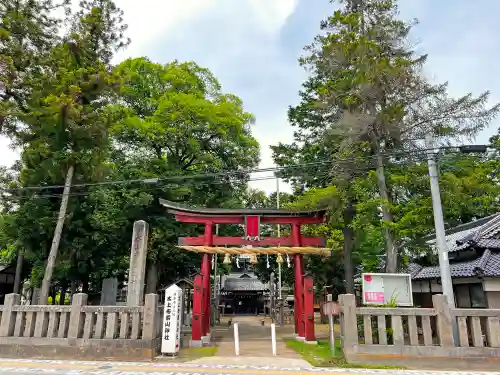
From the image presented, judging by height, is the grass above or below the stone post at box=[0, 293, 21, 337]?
below

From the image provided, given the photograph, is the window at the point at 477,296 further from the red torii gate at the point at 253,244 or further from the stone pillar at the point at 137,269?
the stone pillar at the point at 137,269

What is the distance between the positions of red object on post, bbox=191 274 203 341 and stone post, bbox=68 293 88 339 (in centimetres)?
460

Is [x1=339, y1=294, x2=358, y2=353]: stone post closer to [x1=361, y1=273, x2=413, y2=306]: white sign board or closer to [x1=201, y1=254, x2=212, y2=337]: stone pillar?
[x1=361, y1=273, x2=413, y2=306]: white sign board

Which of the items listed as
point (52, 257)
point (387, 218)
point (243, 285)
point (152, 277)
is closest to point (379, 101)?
point (387, 218)

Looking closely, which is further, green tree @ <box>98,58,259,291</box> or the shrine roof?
green tree @ <box>98,58,259,291</box>

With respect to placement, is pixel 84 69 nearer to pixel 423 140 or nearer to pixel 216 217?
pixel 216 217

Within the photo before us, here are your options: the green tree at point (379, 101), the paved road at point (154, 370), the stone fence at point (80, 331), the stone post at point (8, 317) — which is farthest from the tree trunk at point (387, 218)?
the stone post at point (8, 317)

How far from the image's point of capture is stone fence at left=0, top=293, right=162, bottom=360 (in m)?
10.5

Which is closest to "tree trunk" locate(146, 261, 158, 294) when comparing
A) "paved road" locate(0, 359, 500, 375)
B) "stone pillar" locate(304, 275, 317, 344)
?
"stone pillar" locate(304, 275, 317, 344)

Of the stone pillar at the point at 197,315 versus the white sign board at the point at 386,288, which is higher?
the white sign board at the point at 386,288

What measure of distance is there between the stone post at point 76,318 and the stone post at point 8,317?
2.06 m

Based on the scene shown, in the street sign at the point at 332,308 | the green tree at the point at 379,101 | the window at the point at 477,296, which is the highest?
the green tree at the point at 379,101

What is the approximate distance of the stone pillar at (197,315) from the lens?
14.1 m

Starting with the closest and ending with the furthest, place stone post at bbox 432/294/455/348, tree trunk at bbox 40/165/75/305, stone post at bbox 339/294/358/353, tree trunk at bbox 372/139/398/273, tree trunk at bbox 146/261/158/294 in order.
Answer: stone post at bbox 432/294/455/348
stone post at bbox 339/294/358/353
tree trunk at bbox 372/139/398/273
tree trunk at bbox 40/165/75/305
tree trunk at bbox 146/261/158/294
